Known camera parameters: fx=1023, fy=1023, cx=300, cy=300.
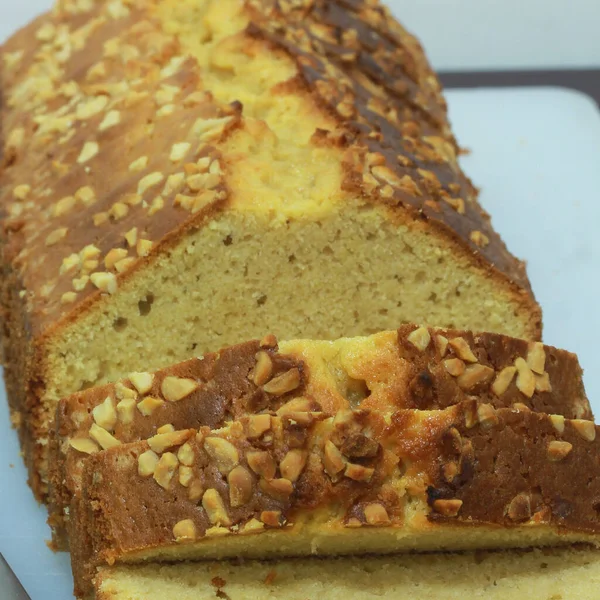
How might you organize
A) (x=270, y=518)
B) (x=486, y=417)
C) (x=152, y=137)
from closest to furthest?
(x=270, y=518), (x=486, y=417), (x=152, y=137)

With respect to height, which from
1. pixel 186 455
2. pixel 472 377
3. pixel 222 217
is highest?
pixel 222 217

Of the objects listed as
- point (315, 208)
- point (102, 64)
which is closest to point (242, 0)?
point (102, 64)

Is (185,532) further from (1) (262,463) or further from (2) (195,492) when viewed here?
(1) (262,463)

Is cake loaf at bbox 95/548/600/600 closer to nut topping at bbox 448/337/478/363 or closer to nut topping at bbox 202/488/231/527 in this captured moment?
nut topping at bbox 202/488/231/527

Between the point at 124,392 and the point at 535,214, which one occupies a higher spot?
the point at 124,392

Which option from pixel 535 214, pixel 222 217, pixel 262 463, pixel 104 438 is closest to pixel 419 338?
pixel 262 463

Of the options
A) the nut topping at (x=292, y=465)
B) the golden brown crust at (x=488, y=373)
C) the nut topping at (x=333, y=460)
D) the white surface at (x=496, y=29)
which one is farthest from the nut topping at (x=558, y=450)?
the white surface at (x=496, y=29)
